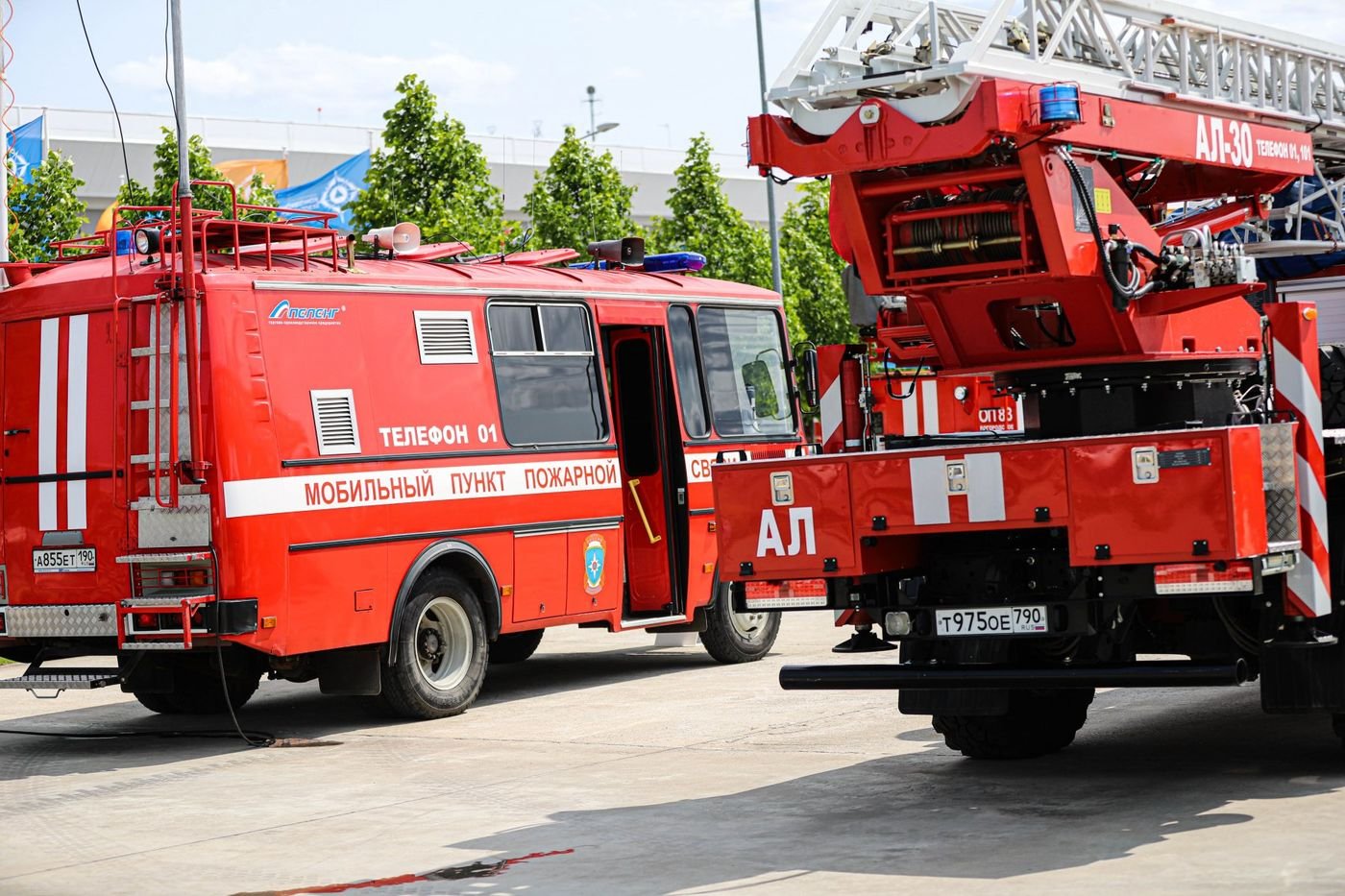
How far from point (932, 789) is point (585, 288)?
6.14 metres

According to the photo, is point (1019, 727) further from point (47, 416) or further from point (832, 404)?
point (47, 416)

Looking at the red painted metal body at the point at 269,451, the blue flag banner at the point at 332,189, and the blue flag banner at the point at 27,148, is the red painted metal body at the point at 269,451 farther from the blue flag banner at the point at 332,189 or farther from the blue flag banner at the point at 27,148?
the blue flag banner at the point at 332,189

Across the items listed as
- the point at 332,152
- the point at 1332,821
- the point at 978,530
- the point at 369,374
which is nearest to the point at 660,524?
the point at 369,374

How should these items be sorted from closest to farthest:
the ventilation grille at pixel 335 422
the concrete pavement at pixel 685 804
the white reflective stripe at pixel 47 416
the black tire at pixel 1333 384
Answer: the concrete pavement at pixel 685 804
the black tire at pixel 1333 384
the ventilation grille at pixel 335 422
the white reflective stripe at pixel 47 416

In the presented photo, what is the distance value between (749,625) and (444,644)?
3342 mm

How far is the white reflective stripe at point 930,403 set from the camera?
10.2 metres

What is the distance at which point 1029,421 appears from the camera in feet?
31.1

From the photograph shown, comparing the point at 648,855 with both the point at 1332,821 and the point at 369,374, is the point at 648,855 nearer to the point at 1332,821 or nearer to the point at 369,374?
the point at 1332,821

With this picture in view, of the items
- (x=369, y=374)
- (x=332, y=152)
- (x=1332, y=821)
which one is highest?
(x=332, y=152)

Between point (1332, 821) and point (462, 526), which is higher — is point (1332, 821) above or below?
below

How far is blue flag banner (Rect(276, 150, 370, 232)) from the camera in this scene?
1577 inches

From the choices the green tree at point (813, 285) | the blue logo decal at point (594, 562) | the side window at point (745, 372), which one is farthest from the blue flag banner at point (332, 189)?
the blue logo decal at point (594, 562)

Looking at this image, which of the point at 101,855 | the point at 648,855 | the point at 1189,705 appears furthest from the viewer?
the point at 1189,705

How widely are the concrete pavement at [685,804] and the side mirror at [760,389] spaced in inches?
121
